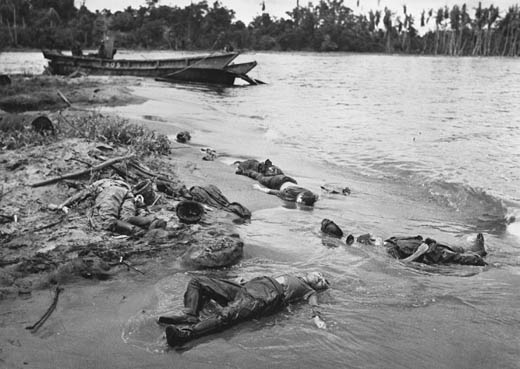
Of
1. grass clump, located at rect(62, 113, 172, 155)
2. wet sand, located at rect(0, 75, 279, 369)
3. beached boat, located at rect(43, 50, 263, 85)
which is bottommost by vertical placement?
wet sand, located at rect(0, 75, 279, 369)

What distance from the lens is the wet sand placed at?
123 inches

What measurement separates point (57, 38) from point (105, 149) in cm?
6802

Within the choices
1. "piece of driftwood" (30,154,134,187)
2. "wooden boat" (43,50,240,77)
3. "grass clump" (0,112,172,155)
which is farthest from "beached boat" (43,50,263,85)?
"piece of driftwood" (30,154,134,187)

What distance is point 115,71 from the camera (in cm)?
2883

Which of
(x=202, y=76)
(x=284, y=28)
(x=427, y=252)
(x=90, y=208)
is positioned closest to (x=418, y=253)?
(x=427, y=252)

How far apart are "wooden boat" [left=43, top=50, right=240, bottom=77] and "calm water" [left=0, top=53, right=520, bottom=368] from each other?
10081 millimetres

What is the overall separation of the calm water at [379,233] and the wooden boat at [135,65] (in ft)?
33.1

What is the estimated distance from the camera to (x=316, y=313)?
12.8ft

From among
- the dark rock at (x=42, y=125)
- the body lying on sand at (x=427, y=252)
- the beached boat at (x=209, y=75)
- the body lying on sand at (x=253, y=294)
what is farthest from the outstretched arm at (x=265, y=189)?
the beached boat at (x=209, y=75)

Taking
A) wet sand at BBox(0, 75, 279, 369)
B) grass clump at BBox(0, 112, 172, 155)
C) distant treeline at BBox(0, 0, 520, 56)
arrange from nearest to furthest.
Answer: wet sand at BBox(0, 75, 279, 369)
grass clump at BBox(0, 112, 172, 155)
distant treeline at BBox(0, 0, 520, 56)

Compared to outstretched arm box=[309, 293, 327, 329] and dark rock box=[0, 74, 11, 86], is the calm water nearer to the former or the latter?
outstretched arm box=[309, 293, 327, 329]

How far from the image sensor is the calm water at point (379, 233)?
11.3ft

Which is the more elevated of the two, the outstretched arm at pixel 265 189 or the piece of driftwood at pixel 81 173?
the piece of driftwood at pixel 81 173

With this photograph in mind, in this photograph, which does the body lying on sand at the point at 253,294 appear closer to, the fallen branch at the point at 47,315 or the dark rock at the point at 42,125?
the fallen branch at the point at 47,315
